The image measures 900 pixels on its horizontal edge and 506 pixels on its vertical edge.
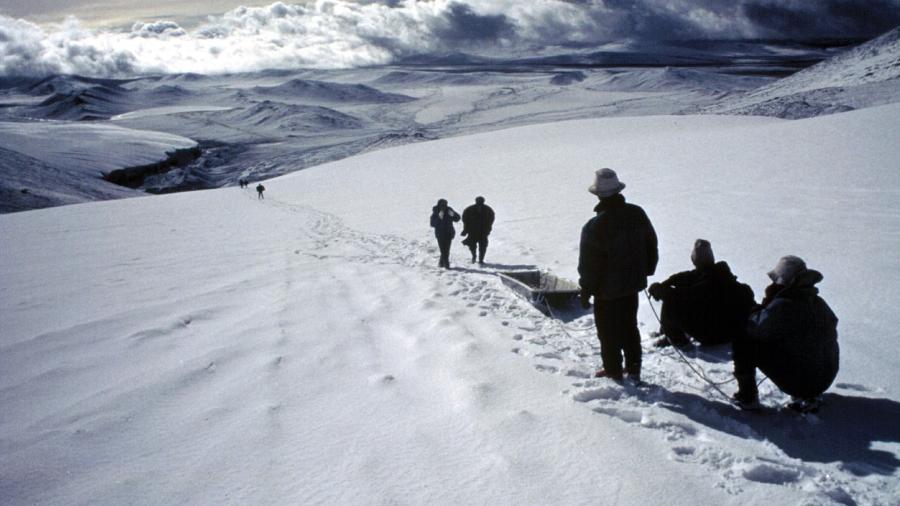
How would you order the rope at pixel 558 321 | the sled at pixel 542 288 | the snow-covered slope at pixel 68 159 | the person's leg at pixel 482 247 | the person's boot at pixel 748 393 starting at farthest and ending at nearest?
the snow-covered slope at pixel 68 159 → the person's leg at pixel 482 247 → the sled at pixel 542 288 → the rope at pixel 558 321 → the person's boot at pixel 748 393

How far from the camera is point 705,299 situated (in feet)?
13.5

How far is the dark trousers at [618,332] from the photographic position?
383cm

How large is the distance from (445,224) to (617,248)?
5359mm

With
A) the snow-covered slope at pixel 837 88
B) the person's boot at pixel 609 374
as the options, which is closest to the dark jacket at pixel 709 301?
the person's boot at pixel 609 374

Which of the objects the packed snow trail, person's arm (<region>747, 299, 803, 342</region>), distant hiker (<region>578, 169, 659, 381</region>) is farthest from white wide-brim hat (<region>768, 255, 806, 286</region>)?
the packed snow trail

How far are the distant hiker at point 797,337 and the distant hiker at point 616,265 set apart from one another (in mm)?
762

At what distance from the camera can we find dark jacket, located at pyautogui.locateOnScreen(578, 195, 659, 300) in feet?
12.1

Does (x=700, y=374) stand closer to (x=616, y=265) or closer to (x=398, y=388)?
(x=616, y=265)

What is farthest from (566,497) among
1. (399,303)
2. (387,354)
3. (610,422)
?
(399,303)

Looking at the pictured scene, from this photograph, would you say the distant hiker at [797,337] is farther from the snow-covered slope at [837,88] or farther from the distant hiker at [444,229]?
the snow-covered slope at [837,88]

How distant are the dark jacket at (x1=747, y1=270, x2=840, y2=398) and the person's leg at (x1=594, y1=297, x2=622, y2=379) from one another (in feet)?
3.06

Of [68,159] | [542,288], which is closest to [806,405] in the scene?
[542,288]

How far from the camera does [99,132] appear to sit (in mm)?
69750

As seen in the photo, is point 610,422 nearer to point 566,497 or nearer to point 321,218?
point 566,497
